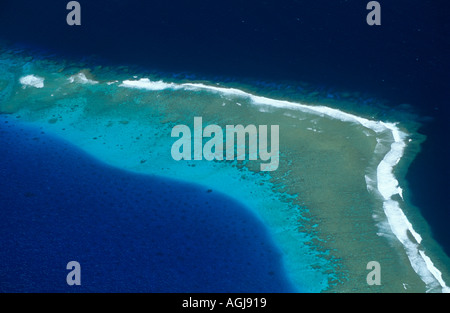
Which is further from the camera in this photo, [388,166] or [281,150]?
[281,150]

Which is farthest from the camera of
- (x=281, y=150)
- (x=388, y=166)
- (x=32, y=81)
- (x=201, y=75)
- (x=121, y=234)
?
(x=32, y=81)

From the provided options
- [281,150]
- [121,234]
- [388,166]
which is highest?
[281,150]

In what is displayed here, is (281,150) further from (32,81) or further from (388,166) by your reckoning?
(32,81)

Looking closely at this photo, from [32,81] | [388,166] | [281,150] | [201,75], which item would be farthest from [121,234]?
[32,81]

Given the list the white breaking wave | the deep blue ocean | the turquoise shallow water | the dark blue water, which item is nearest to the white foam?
the turquoise shallow water

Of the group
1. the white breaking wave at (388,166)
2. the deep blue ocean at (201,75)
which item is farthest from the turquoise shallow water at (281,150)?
the deep blue ocean at (201,75)

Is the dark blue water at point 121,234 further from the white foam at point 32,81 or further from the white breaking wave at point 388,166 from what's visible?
the white foam at point 32,81
